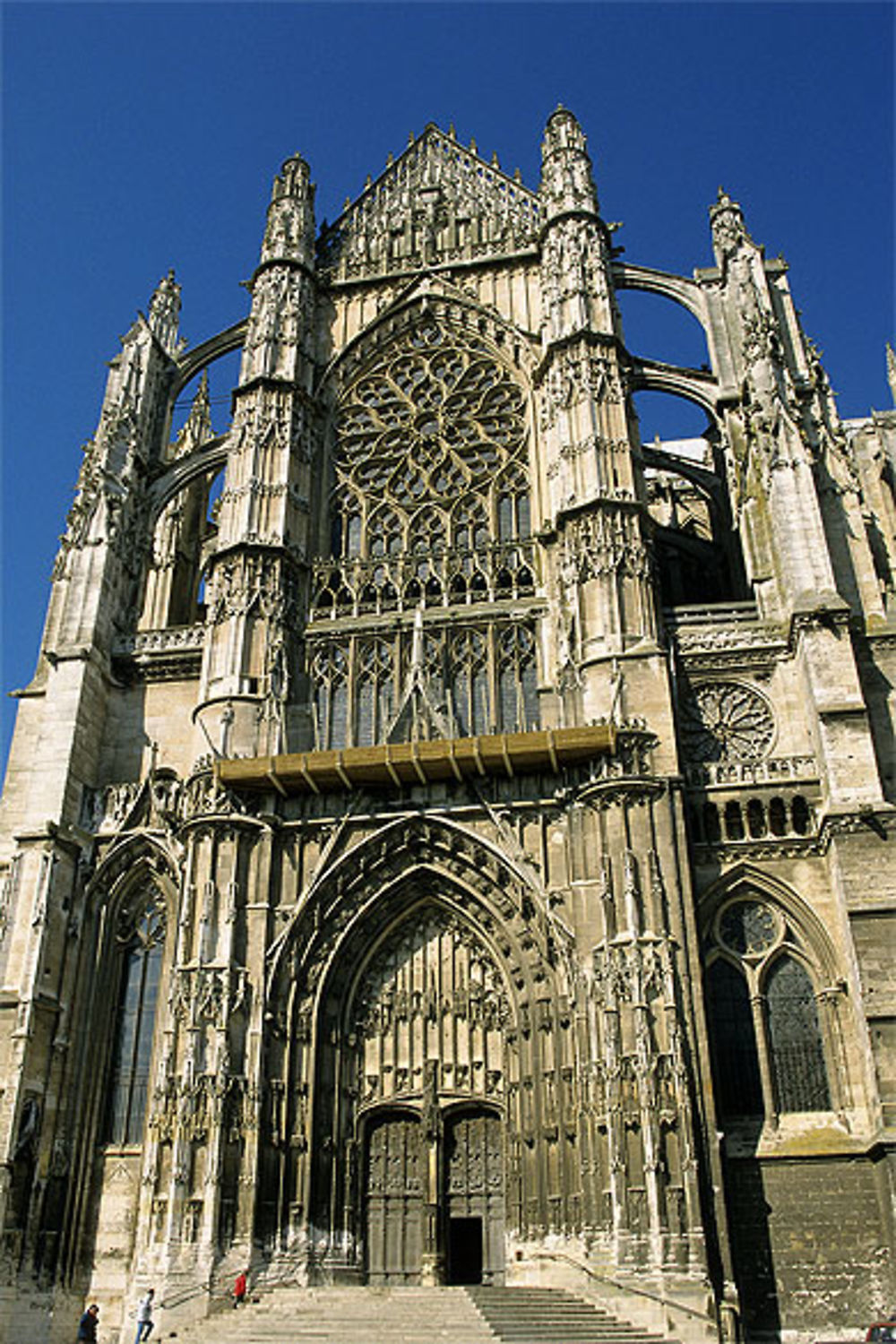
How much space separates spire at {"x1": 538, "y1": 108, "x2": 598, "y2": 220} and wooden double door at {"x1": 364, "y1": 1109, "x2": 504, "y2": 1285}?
19.2 m

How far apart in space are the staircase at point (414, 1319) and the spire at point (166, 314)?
20973 mm

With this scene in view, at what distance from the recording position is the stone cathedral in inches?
659

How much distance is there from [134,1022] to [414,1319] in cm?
744

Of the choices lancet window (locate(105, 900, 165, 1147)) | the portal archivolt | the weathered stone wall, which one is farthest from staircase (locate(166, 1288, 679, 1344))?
lancet window (locate(105, 900, 165, 1147))

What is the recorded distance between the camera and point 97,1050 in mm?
19625

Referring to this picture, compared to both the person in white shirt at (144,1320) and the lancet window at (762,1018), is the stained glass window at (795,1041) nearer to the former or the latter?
the lancet window at (762,1018)

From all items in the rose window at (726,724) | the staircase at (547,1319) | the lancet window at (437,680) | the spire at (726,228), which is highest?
the spire at (726,228)

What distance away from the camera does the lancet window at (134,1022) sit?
19.3 metres

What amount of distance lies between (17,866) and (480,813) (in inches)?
310

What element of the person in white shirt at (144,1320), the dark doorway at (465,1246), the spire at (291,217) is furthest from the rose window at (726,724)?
the spire at (291,217)

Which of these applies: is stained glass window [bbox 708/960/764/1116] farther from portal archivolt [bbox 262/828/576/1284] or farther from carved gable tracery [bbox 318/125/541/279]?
carved gable tracery [bbox 318/125/541/279]

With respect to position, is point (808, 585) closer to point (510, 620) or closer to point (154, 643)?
point (510, 620)

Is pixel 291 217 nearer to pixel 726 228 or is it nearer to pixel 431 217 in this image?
pixel 431 217

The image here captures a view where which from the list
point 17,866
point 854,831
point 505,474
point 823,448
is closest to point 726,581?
point 823,448
